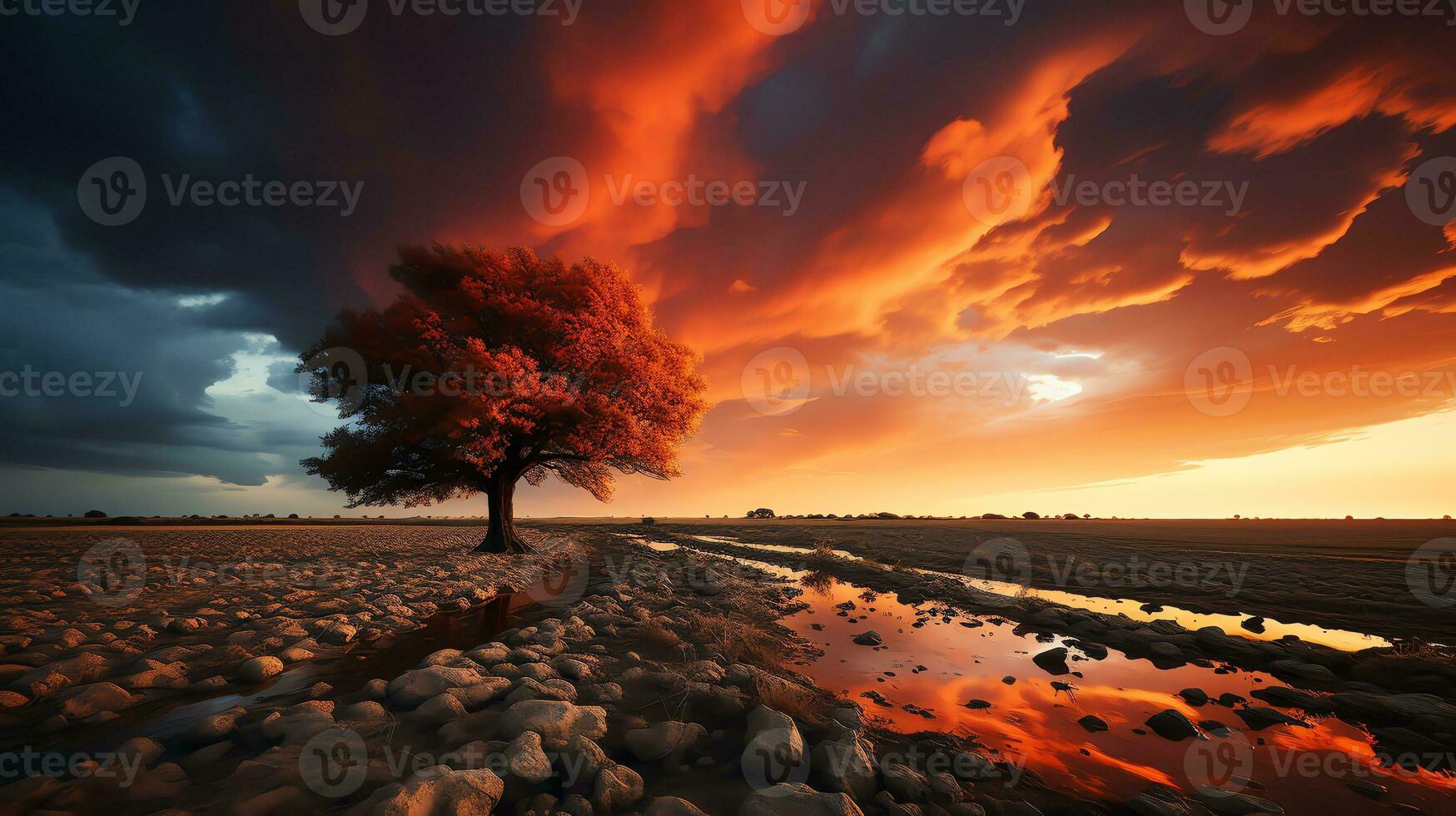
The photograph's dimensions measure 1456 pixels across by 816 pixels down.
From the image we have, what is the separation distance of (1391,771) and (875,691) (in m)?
4.56

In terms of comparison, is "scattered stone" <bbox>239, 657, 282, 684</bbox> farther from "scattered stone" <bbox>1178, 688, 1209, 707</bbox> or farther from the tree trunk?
the tree trunk

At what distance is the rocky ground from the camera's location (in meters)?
3.08

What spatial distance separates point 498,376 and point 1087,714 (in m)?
17.1

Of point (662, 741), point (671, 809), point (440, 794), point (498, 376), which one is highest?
point (498, 376)

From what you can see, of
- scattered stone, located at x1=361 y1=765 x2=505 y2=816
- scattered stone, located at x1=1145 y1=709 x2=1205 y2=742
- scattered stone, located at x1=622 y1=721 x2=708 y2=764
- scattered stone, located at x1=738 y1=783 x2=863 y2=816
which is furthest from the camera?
scattered stone, located at x1=1145 y1=709 x2=1205 y2=742

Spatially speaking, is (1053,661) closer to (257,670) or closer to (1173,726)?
(1173,726)

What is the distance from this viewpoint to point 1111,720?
5164 millimetres

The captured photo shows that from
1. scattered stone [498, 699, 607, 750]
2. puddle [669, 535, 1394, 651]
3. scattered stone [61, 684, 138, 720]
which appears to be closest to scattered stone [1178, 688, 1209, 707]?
puddle [669, 535, 1394, 651]

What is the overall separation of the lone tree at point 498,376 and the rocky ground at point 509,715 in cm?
875

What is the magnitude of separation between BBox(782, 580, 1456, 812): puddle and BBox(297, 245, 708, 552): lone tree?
40.8 feet

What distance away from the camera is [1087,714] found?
5.33 meters

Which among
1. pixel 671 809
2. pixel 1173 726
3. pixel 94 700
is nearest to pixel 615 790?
pixel 671 809

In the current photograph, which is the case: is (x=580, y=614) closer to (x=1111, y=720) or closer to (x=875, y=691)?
(x=875, y=691)

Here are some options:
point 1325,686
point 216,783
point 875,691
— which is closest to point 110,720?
point 216,783
